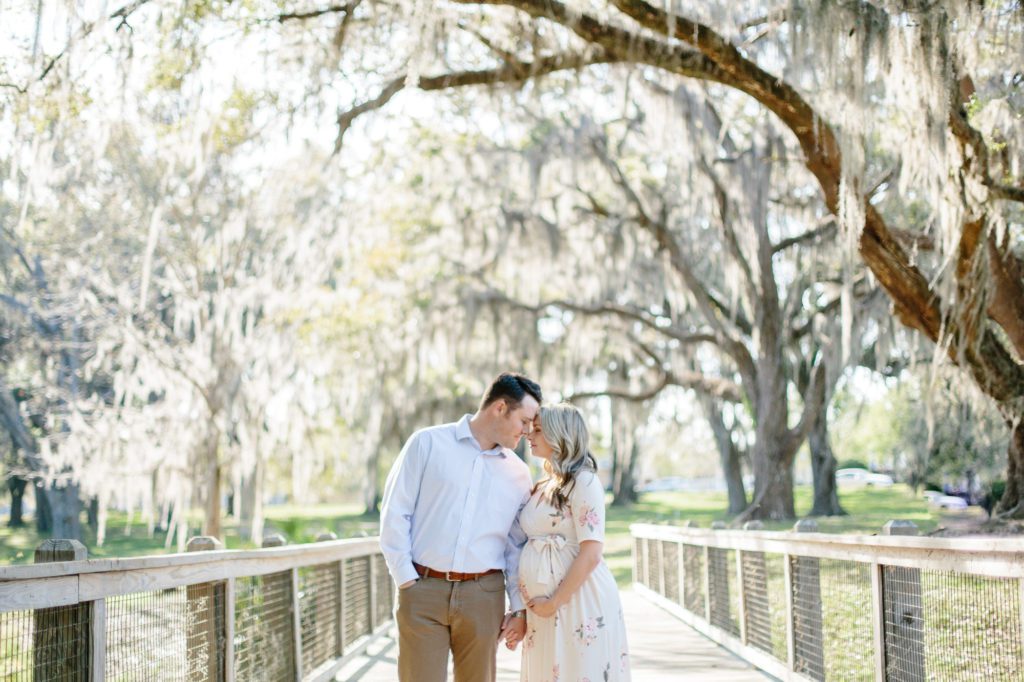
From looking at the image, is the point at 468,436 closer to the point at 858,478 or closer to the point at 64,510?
the point at 64,510

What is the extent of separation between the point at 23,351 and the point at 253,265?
9.73 metres

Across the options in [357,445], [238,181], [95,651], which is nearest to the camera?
[95,651]

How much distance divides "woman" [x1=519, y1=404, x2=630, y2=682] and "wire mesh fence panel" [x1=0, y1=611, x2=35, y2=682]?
5.28 ft

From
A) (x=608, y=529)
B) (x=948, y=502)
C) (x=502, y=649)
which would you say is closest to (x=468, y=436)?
(x=502, y=649)

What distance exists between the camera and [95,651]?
3.72 m

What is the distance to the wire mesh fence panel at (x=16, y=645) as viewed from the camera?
3.31m

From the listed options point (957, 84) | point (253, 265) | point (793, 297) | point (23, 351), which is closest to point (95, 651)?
point (957, 84)

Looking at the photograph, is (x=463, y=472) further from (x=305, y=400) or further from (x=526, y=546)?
(x=305, y=400)

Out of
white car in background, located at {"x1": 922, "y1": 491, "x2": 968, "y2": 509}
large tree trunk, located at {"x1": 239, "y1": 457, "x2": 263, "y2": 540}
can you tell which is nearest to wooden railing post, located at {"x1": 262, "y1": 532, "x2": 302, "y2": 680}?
large tree trunk, located at {"x1": 239, "y1": 457, "x2": 263, "y2": 540}

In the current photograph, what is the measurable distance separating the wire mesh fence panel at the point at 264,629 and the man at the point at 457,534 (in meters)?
1.47

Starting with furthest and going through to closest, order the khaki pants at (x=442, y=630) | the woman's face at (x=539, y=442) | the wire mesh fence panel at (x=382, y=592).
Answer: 1. the wire mesh fence panel at (x=382, y=592)
2. the woman's face at (x=539, y=442)
3. the khaki pants at (x=442, y=630)

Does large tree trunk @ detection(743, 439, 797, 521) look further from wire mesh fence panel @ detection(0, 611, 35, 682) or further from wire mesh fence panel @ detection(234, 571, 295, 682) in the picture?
wire mesh fence panel @ detection(0, 611, 35, 682)

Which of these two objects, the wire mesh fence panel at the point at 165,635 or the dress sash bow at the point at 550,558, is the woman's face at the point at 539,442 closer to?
the dress sash bow at the point at 550,558

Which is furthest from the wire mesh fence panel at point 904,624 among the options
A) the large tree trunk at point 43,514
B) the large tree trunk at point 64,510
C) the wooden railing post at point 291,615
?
the large tree trunk at point 43,514
